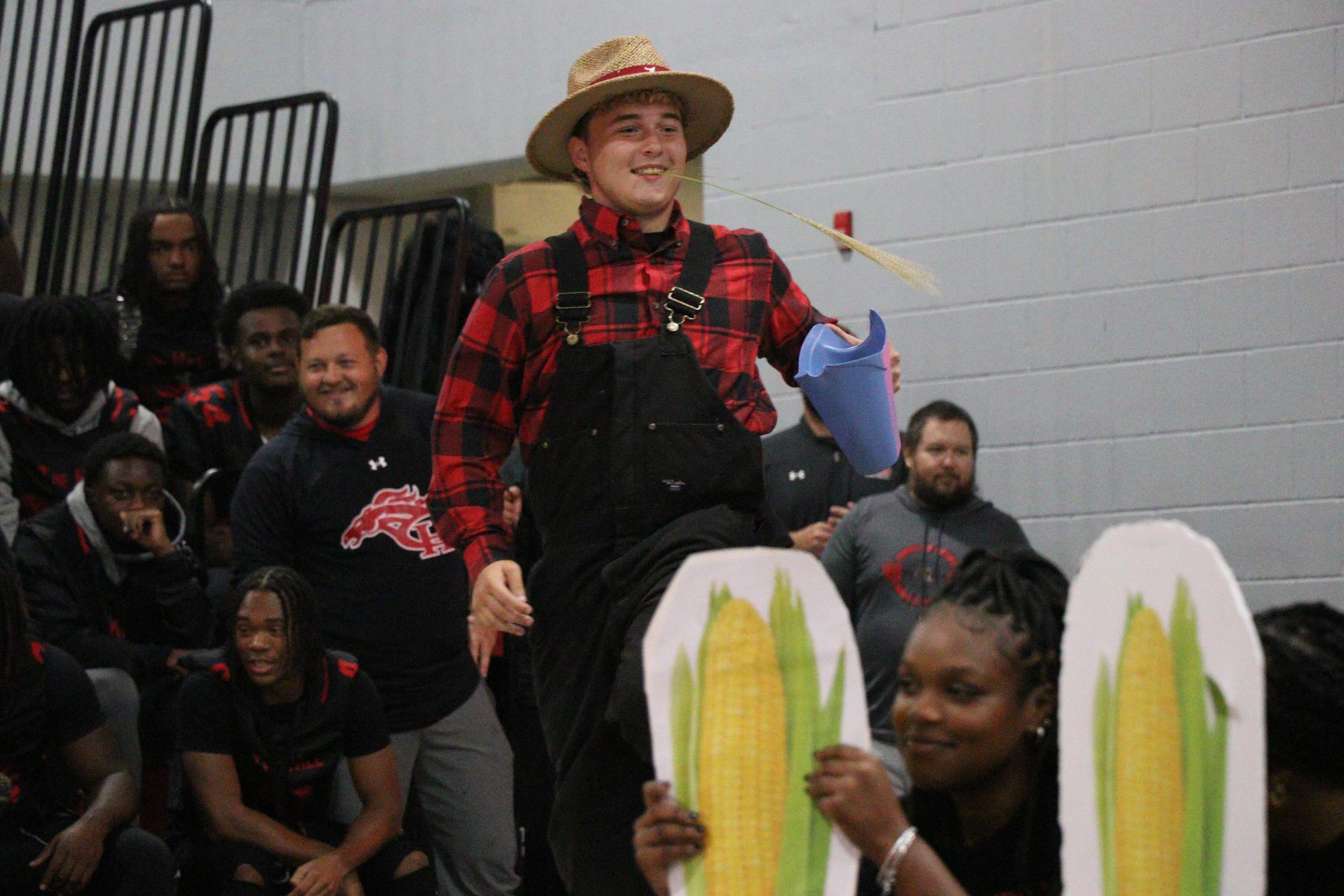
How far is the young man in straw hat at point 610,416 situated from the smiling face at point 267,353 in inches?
88.2

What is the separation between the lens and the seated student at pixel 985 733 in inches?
80.0

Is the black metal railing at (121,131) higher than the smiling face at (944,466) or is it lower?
higher

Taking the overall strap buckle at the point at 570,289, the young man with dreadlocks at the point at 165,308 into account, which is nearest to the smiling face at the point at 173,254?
the young man with dreadlocks at the point at 165,308

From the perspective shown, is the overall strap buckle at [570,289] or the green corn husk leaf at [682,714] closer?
the green corn husk leaf at [682,714]

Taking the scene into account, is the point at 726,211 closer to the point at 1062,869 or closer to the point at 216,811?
the point at 216,811

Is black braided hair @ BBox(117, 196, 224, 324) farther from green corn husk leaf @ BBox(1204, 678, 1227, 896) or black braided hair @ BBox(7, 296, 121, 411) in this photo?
green corn husk leaf @ BBox(1204, 678, 1227, 896)

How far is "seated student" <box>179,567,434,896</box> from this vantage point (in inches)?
156

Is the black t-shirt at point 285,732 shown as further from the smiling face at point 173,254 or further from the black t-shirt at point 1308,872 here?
the black t-shirt at point 1308,872

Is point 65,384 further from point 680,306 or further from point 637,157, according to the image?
point 680,306

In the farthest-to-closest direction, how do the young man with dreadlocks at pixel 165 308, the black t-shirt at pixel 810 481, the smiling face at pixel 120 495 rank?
the young man with dreadlocks at pixel 165 308
the black t-shirt at pixel 810 481
the smiling face at pixel 120 495

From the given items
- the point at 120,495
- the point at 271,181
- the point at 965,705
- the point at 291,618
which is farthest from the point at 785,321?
the point at 271,181

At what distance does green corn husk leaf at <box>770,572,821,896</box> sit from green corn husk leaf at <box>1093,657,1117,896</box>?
29cm

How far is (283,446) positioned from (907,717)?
2.70 metres

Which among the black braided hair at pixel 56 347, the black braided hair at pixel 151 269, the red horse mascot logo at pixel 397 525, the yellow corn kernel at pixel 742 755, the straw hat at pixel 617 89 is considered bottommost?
the yellow corn kernel at pixel 742 755
